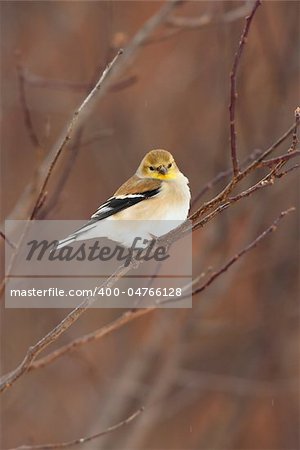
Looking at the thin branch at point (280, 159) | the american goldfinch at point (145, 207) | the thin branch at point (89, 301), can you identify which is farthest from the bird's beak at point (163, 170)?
the thin branch at point (280, 159)

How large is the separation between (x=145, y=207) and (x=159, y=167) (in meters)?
0.10

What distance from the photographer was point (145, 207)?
5.38ft

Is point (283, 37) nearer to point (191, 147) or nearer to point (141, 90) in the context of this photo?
point (191, 147)

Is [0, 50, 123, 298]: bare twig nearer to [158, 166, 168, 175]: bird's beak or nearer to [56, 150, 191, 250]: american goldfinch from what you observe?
[56, 150, 191, 250]: american goldfinch

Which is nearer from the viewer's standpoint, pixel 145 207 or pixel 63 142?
pixel 63 142

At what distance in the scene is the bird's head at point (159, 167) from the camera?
5.49 ft

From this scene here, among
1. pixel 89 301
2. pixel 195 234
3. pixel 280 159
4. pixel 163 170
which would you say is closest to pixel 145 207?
pixel 163 170

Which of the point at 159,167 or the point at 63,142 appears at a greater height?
the point at 159,167

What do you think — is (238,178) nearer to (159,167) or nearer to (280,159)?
(280,159)

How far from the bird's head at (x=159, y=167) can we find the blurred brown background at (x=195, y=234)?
963 millimetres

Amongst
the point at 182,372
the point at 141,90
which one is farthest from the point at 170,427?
the point at 141,90

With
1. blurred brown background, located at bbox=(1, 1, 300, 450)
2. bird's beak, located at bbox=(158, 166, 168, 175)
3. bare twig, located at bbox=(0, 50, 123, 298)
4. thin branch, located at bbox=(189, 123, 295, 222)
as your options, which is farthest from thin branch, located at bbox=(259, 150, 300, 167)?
blurred brown background, located at bbox=(1, 1, 300, 450)

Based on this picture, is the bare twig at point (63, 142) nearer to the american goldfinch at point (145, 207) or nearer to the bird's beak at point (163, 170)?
the american goldfinch at point (145, 207)

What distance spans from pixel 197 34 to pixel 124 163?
46.9 inches
